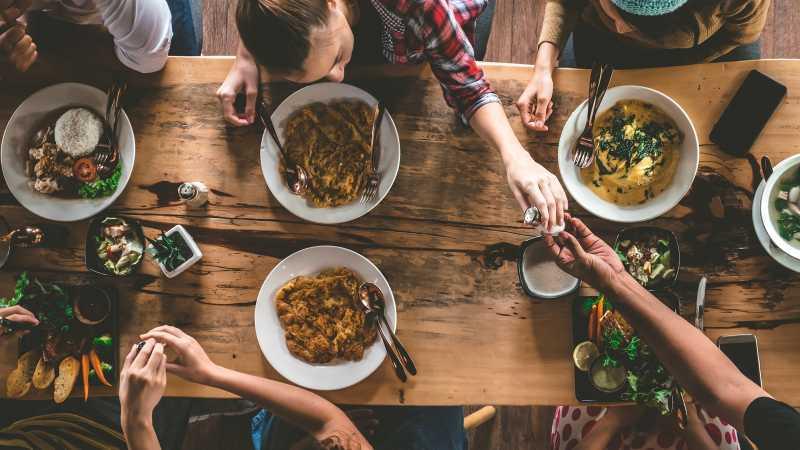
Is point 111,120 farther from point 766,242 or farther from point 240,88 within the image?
point 766,242

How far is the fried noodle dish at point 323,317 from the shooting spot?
1.81 meters

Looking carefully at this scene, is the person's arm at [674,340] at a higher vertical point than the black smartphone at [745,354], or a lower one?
higher

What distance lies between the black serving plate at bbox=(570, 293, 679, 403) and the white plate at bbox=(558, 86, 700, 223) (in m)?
0.27

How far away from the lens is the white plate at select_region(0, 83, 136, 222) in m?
1.85

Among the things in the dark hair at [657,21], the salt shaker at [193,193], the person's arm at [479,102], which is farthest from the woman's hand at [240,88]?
the dark hair at [657,21]

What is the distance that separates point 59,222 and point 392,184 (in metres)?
1.13

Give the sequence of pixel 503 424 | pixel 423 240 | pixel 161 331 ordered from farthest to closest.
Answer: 1. pixel 503 424
2. pixel 423 240
3. pixel 161 331

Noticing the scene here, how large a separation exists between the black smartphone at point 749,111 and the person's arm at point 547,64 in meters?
0.57

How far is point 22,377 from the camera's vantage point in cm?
182

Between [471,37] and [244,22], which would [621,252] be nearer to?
[471,37]

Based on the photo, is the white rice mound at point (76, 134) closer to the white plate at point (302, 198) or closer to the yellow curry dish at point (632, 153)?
the white plate at point (302, 198)

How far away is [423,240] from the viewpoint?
190 centimetres

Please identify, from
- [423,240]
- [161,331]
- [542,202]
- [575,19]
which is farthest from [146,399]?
[575,19]

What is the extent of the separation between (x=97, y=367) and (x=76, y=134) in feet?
2.48
